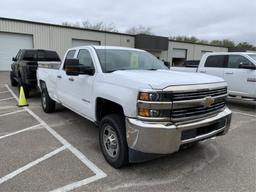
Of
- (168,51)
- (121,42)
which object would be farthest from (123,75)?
(168,51)

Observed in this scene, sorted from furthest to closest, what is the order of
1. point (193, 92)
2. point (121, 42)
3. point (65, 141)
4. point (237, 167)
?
1. point (121, 42)
2. point (65, 141)
3. point (237, 167)
4. point (193, 92)

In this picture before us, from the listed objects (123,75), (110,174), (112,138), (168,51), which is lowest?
(110,174)

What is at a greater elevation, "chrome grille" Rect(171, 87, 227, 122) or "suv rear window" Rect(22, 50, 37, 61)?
"suv rear window" Rect(22, 50, 37, 61)

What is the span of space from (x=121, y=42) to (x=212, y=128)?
76.4 ft

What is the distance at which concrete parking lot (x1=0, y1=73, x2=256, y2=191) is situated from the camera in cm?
294

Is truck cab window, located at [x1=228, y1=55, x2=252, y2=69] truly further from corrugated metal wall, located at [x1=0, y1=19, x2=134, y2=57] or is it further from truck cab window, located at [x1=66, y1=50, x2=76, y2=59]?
corrugated metal wall, located at [x1=0, y1=19, x2=134, y2=57]

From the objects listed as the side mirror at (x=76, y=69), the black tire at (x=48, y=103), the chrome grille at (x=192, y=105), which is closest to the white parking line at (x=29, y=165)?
the side mirror at (x=76, y=69)

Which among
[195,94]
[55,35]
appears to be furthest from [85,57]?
[55,35]

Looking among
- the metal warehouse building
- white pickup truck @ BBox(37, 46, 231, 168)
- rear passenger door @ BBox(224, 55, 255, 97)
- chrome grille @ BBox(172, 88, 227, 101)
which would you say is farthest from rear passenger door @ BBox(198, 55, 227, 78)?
the metal warehouse building

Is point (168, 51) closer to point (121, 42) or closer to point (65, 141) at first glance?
point (121, 42)

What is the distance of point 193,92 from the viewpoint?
9.69ft

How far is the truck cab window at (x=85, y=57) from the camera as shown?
428cm

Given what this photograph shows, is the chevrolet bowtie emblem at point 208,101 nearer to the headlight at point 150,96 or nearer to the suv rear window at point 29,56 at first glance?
the headlight at point 150,96

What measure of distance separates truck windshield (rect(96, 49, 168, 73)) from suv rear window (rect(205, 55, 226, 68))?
4756 millimetres
